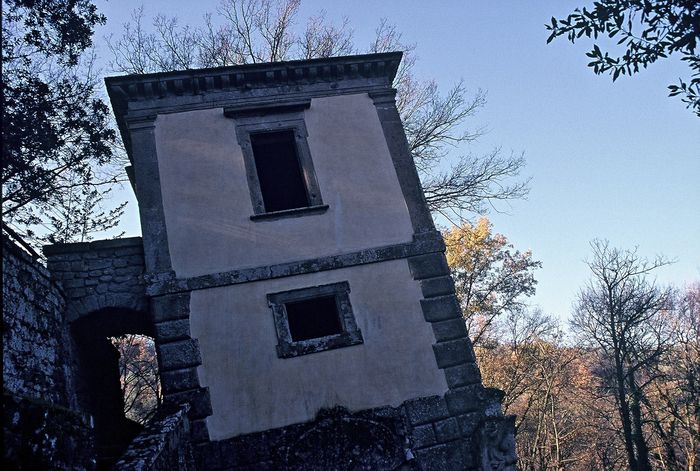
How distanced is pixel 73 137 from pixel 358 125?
7016 mm

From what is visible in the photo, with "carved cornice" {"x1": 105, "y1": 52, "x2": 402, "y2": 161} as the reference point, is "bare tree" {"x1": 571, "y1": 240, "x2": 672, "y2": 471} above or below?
below

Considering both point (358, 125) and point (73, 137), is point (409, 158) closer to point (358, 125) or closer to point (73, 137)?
point (358, 125)

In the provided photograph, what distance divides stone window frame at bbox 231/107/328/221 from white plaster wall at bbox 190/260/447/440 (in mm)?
1202

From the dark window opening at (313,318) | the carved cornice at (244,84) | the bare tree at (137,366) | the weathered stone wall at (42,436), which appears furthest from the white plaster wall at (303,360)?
the bare tree at (137,366)

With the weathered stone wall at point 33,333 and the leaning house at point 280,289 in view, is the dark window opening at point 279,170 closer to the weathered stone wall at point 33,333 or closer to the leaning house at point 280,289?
the leaning house at point 280,289

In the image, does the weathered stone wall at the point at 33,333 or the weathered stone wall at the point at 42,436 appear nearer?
the weathered stone wall at the point at 42,436

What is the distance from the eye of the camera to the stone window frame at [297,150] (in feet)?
28.1

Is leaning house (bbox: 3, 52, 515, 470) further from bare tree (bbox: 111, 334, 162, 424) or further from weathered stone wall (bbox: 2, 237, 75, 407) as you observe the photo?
bare tree (bbox: 111, 334, 162, 424)

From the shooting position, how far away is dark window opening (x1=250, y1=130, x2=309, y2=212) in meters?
9.36

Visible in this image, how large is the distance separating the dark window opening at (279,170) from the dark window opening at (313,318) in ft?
6.32

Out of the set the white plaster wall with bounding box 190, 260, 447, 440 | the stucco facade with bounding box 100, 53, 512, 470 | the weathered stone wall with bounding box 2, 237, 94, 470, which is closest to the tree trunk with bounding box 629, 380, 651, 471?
the stucco facade with bounding box 100, 53, 512, 470

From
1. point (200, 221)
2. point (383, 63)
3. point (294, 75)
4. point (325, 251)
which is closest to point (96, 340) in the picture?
point (200, 221)

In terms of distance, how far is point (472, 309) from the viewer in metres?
20.9

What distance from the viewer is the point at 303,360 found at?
25.1ft
